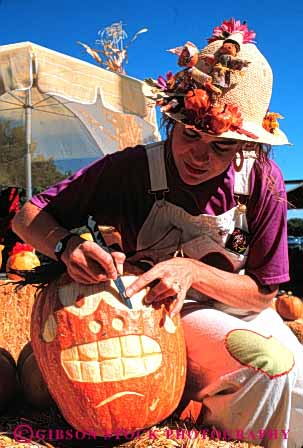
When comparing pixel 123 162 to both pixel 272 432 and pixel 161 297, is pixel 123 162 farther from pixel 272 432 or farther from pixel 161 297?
pixel 272 432

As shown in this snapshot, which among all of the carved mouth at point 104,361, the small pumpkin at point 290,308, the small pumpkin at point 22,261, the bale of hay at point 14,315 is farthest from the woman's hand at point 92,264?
the small pumpkin at point 290,308

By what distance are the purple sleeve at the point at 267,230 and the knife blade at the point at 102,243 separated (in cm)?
50

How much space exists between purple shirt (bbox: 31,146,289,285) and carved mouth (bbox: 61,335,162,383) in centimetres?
50

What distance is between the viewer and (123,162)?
5.72ft

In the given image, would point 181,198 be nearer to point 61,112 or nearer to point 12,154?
point 12,154

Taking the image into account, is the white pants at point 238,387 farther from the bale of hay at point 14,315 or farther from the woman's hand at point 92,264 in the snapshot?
the bale of hay at point 14,315

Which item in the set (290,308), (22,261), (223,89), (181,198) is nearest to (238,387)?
(181,198)

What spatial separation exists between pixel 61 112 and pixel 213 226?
16.2 ft

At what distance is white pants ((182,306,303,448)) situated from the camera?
1545 mm

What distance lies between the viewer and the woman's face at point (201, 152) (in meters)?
1.56

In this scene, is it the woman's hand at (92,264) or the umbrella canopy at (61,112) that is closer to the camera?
the woman's hand at (92,264)

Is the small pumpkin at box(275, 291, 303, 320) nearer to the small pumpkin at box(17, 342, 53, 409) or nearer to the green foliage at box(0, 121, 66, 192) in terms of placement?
the green foliage at box(0, 121, 66, 192)

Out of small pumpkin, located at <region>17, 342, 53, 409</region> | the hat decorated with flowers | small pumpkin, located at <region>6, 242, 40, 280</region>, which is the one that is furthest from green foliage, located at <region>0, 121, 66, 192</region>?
the hat decorated with flowers

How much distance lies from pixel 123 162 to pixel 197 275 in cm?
46
